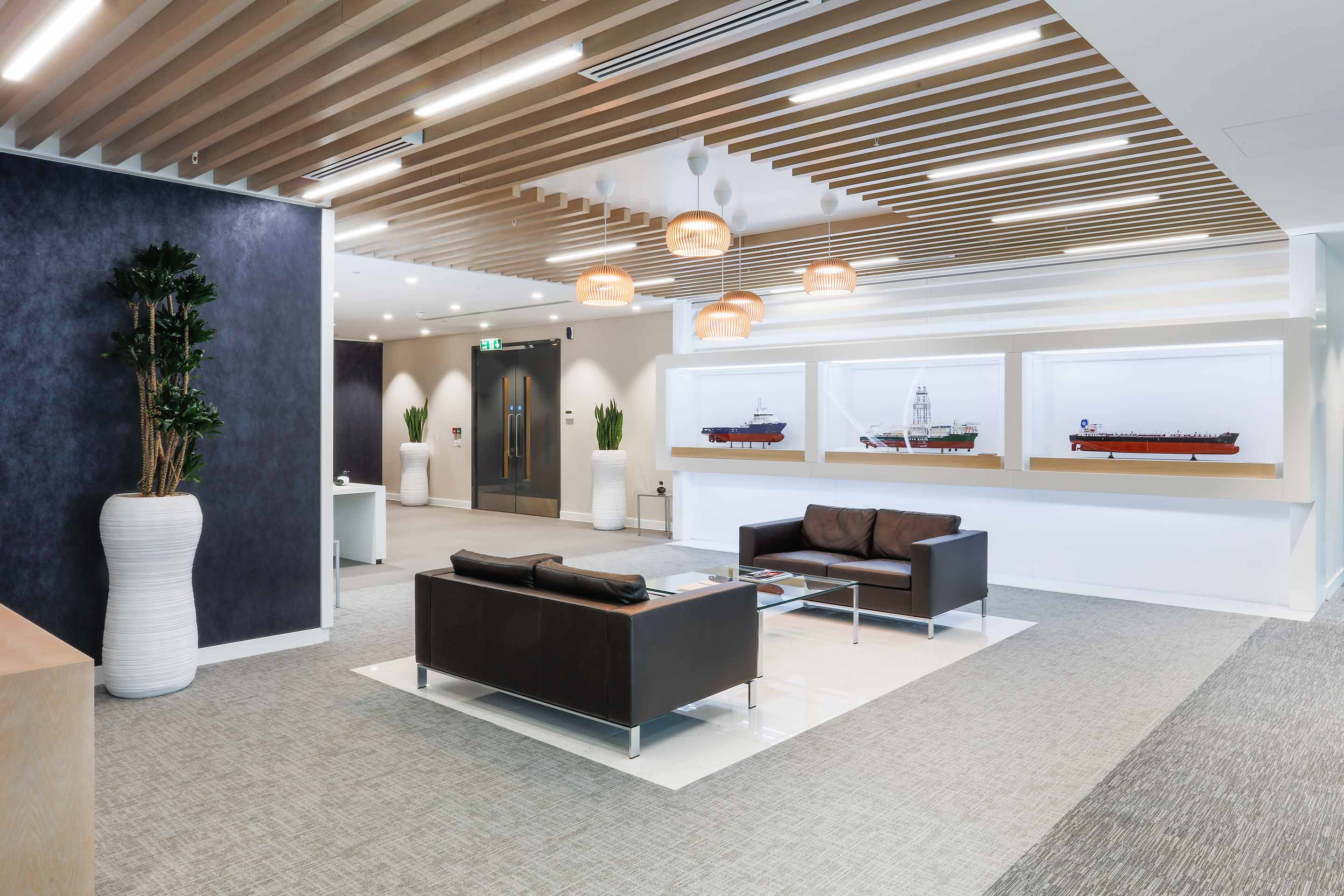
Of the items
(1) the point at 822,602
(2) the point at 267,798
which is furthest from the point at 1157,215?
(2) the point at 267,798

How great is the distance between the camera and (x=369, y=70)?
146 inches

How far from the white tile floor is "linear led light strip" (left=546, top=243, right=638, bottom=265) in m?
3.22

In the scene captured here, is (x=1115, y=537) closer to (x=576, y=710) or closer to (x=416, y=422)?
(x=576, y=710)

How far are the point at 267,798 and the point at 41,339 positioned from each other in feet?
9.54

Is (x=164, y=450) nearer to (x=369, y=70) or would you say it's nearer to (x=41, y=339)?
(x=41, y=339)

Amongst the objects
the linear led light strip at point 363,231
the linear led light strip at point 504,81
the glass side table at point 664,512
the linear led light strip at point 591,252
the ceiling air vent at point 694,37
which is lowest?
the glass side table at point 664,512

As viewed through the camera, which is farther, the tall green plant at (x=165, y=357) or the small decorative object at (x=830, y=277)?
the small decorative object at (x=830, y=277)

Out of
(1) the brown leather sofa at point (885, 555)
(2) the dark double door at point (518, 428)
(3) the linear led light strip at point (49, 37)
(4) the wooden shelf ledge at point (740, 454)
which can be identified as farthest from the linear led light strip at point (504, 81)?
(2) the dark double door at point (518, 428)

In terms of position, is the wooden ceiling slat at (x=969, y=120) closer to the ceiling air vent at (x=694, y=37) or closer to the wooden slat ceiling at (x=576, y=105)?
the wooden slat ceiling at (x=576, y=105)

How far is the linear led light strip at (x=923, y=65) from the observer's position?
3.27 meters

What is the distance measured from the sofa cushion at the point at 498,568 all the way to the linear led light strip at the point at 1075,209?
13.0 feet

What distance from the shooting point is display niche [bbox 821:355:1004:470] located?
8172mm

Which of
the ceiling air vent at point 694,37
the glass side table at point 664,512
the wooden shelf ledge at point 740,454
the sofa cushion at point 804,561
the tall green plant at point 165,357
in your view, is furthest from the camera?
the glass side table at point 664,512

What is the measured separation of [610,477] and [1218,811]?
8865mm
